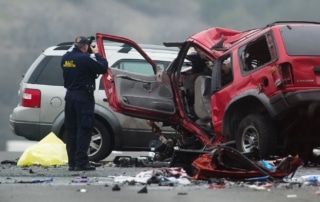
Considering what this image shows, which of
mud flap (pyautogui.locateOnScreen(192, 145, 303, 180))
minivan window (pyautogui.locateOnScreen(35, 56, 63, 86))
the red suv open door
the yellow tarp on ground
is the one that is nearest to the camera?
mud flap (pyautogui.locateOnScreen(192, 145, 303, 180))

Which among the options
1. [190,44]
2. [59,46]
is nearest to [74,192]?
[190,44]

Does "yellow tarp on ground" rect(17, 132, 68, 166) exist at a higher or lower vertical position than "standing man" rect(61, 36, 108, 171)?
lower

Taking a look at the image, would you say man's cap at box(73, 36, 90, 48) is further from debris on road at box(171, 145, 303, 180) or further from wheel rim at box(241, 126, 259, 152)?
debris on road at box(171, 145, 303, 180)

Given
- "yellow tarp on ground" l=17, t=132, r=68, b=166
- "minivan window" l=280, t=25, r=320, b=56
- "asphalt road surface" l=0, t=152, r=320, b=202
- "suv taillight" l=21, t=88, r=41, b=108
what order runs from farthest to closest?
1. "suv taillight" l=21, t=88, r=41, b=108
2. "yellow tarp on ground" l=17, t=132, r=68, b=166
3. "minivan window" l=280, t=25, r=320, b=56
4. "asphalt road surface" l=0, t=152, r=320, b=202

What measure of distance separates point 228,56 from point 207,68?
1.23 metres

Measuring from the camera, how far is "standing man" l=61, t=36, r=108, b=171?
11.6 meters

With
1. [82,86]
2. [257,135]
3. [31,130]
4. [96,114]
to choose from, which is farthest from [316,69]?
[31,130]

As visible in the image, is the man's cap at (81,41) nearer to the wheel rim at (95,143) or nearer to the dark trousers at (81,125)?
the dark trousers at (81,125)

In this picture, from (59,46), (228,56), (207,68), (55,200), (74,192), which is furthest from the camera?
(59,46)

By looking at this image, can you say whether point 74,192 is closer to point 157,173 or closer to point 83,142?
point 157,173

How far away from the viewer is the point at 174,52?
15.4 m

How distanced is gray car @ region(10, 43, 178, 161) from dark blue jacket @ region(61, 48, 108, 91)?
2390mm

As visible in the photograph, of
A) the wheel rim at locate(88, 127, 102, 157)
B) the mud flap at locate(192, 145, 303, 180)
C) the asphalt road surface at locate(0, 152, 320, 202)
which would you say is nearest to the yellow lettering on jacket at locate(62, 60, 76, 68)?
the asphalt road surface at locate(0, 152, 320, 202)

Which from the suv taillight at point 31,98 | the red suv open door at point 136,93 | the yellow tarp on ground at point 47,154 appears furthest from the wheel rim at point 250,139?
the suv taillight at point 31,98
